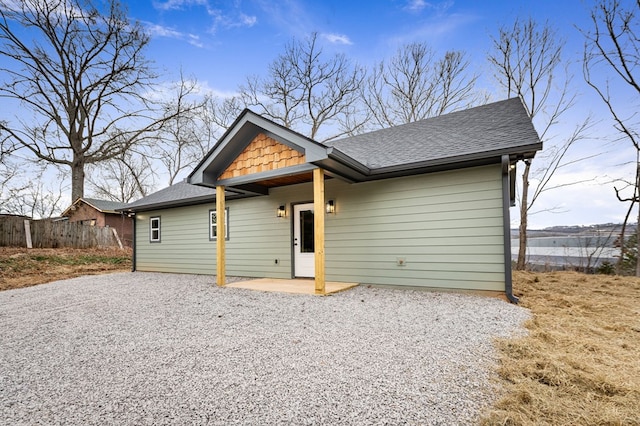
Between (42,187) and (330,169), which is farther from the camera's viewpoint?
(42,187)

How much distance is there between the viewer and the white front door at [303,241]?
7090 mm

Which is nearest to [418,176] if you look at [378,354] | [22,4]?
[378,354]

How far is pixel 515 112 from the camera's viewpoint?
6.34 meters

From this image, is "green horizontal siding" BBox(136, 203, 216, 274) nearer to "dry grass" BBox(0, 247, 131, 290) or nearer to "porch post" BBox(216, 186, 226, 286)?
"dry grass" BBox(0, 247, 131, 290)

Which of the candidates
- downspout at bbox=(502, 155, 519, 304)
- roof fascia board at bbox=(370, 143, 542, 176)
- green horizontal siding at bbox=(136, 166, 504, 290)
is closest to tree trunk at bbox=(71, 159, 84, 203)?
green horizontal siding at bbox=(136, 166, 504, 290)

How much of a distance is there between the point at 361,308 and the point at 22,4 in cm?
1920

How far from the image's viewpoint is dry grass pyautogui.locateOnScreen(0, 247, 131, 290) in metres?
8.28

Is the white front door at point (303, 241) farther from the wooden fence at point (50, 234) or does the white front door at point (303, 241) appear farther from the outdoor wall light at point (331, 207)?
the wooden fence at point (50, 234)

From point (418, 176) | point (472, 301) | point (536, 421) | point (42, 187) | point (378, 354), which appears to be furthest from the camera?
point (42, 187)

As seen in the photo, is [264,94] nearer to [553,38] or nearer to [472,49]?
[472,49]

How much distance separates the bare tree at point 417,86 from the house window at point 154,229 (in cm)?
1104

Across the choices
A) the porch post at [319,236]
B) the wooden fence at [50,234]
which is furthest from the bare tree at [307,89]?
the porch post at [319,236]

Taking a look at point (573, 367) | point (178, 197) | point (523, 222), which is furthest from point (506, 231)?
point (178, 197)

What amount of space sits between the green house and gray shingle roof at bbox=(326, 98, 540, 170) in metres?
0.03
